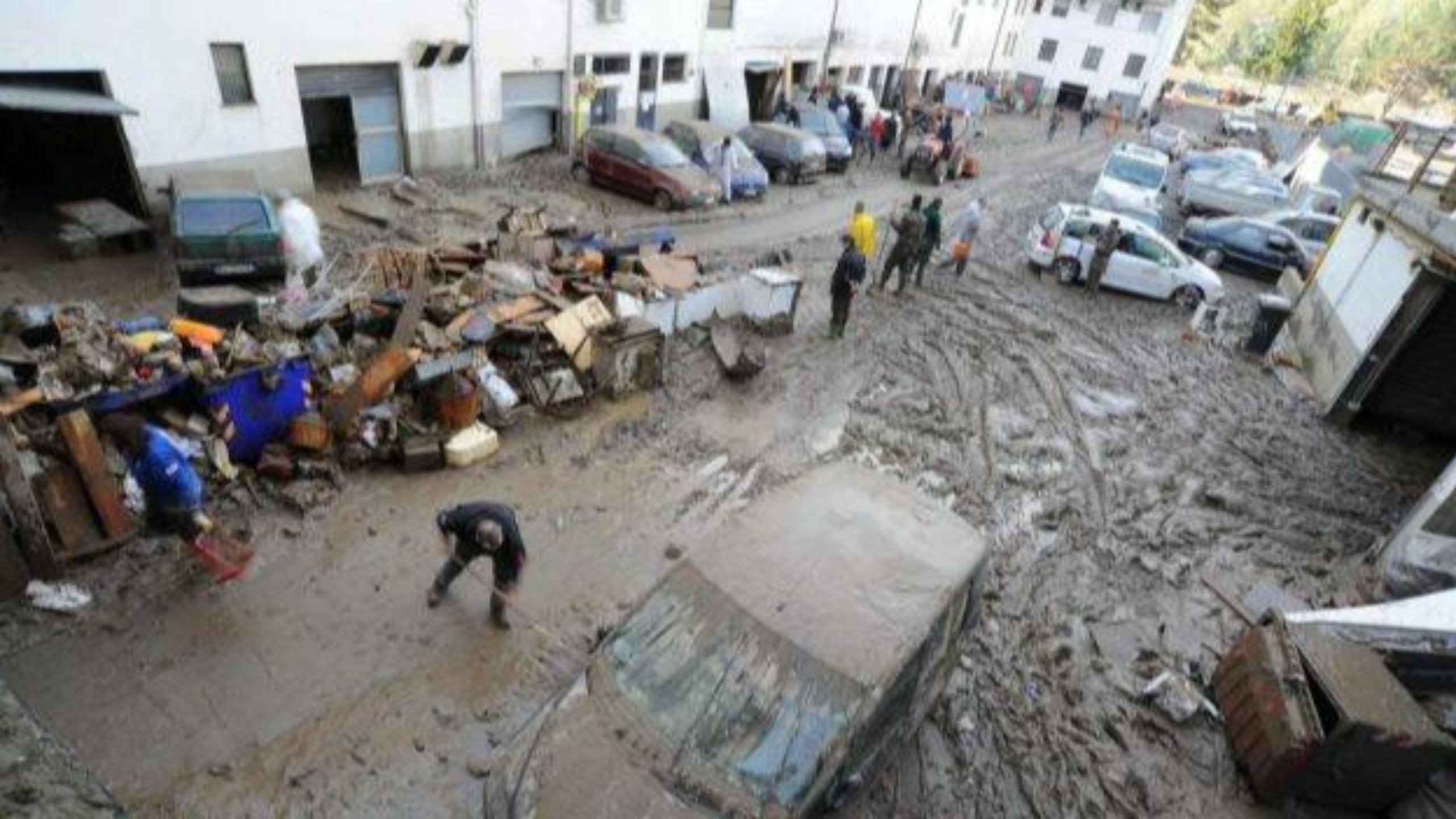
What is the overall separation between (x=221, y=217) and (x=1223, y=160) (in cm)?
3147

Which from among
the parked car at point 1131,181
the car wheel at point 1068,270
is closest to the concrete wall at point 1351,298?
the car wheel at point 1068,270

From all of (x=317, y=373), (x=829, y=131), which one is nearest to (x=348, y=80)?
(x=317, y=373)

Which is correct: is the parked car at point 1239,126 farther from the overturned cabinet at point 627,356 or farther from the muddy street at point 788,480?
the overturned cabinet at point 627,356

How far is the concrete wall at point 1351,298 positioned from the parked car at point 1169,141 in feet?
67.8

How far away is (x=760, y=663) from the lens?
14.3 ft

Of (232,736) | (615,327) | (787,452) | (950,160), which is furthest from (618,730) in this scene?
(950,160)

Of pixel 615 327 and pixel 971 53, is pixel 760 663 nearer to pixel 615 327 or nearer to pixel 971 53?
pixel 615 327

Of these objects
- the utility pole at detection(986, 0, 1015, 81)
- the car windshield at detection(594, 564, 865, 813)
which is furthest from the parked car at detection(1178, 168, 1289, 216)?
the car windshield at detection(594, 564, 865, 813)

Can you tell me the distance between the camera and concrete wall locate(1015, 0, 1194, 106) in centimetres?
4425

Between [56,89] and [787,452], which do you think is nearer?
[787,452]

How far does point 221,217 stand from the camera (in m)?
10.0

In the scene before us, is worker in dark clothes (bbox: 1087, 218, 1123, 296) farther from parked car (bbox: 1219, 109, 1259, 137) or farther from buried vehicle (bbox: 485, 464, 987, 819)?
parked car (bbox: 1219, 109, 1259, 137)

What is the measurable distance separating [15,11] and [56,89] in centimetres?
102

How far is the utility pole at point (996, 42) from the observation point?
140 feet
